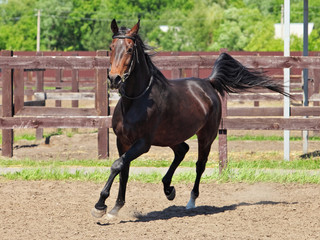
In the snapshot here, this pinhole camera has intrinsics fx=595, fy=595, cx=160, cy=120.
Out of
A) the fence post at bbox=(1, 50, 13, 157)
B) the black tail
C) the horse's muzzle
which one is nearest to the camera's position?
the horse's muzzle

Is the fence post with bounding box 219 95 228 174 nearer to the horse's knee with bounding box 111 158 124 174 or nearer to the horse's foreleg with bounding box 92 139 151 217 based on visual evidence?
the horse's foreleg with bounding box 92 139 151 217

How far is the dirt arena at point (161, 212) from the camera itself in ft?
19.0

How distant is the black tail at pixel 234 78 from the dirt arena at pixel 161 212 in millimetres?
1439

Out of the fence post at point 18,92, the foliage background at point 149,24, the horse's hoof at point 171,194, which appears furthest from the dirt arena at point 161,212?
the foliage background at point 149,24

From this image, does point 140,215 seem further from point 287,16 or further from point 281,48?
point 281,48

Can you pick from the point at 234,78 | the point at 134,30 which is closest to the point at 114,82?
the point at 134,30

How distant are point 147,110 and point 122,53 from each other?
0.78 meters

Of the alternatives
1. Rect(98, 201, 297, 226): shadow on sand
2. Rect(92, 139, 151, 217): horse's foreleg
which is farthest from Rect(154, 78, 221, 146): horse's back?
Rect(98, 201, 297, 226): shadow on sand

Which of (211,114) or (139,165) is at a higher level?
(211,114)

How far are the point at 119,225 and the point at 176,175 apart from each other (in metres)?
2.87

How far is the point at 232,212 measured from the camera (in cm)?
695

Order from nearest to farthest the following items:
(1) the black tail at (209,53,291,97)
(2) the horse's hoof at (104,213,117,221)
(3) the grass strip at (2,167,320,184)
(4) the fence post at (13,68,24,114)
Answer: (2) the horse's hoof at (104,213,117,221), (1) the black tail at (209,53,291,97), (3) the grass strip at (2,167,320,184), (4) the fence post at (13,68,24,114)

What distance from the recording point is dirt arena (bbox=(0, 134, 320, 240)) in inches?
Answer: 228

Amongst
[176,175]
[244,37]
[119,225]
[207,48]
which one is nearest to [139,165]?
[176,175]
